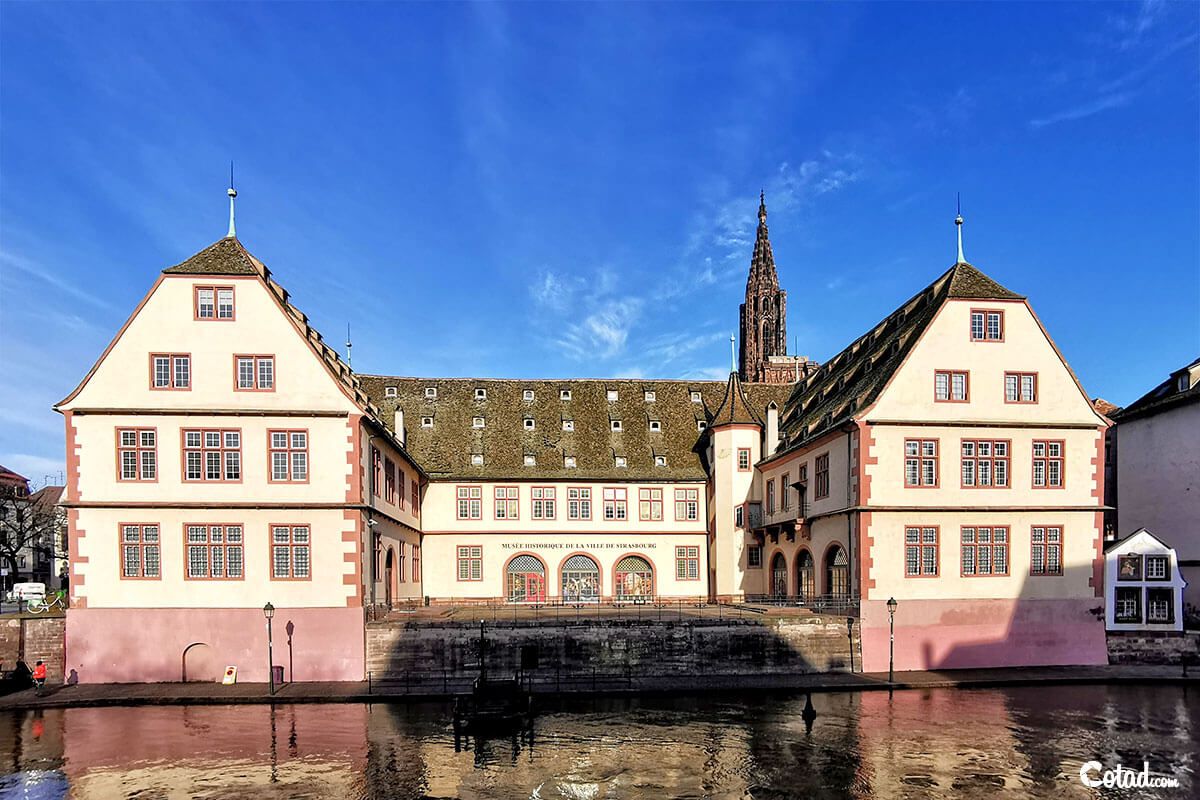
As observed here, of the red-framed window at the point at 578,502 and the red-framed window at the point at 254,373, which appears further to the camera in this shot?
the red-framed window at the point at 578,502

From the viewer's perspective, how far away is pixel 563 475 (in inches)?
1780

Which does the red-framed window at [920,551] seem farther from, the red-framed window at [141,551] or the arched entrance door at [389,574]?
the red-framed window at [141,551]

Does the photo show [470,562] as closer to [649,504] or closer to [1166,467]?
[649,504]

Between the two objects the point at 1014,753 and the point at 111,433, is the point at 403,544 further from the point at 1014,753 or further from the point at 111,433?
the point at 1014,753

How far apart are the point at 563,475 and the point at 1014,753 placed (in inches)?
1097

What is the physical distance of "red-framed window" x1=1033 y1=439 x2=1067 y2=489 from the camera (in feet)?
110

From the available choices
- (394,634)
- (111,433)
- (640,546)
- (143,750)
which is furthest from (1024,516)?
(111,433)

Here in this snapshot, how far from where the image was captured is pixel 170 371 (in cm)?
3081

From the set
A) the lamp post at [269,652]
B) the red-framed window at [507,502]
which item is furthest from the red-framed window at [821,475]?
the lamp post at [269,652]

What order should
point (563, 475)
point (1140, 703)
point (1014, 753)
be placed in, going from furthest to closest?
point (563, 475) → point (1140, 703) → point (1014, 753)

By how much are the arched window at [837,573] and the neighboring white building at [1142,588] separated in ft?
33.2

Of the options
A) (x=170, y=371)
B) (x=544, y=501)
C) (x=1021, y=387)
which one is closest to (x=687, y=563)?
(x=544, y=501)

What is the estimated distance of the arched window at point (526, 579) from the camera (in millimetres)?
44938

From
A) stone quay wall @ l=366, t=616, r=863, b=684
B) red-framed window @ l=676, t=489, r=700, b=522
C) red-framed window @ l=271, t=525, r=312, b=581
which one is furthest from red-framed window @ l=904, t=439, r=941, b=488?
red-framed window @ l=271, t=525, r=312, b=581
